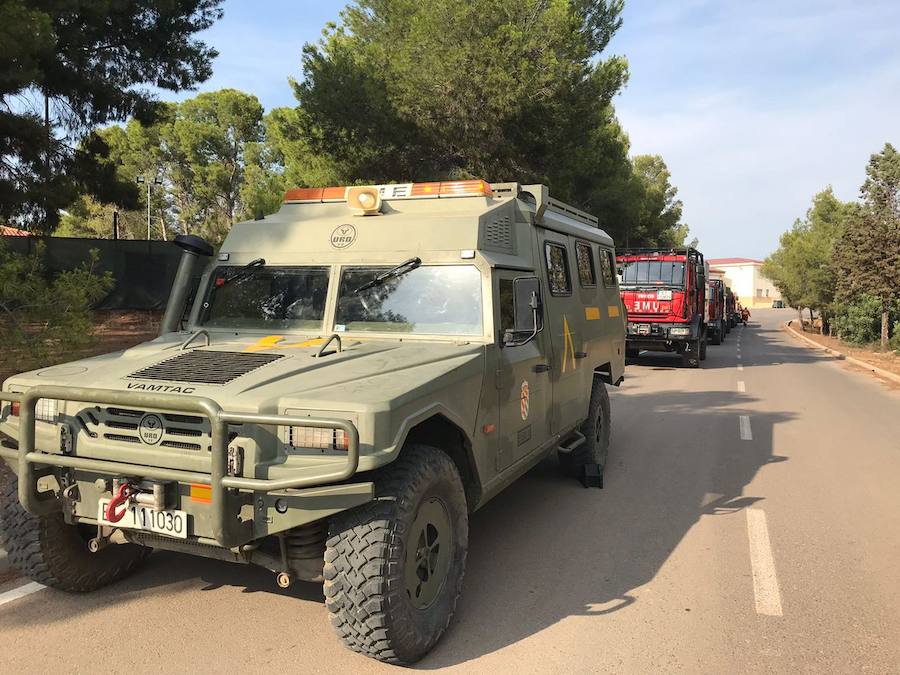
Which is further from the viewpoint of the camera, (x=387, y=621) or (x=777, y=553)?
(x=777, y=553)

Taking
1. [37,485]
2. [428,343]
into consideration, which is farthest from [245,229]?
[37,485]

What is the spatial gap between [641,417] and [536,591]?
6445mm

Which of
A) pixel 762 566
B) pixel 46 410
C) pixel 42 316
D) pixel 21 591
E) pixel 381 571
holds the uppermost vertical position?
pixel 42 316

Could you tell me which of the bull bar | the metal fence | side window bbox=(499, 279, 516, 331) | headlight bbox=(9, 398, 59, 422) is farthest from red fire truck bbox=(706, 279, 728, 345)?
headlight bbox=(9, 398, 59, 422)

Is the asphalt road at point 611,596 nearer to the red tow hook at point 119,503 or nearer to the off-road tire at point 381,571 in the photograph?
the off-road tire at point 381,571

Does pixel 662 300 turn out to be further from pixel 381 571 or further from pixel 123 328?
pixel 381 571

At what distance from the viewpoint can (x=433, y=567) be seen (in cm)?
340

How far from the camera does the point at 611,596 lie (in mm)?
4023

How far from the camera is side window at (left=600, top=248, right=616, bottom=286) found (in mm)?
7121

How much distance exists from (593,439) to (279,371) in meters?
3.77

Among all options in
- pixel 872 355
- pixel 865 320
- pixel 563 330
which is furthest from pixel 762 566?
pixel 865 320

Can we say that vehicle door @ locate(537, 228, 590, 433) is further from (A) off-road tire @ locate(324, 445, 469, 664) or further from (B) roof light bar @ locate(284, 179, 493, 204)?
(A) off-road tire @ locate(324, 445, 469, 664)

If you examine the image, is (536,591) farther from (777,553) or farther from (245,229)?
(245,229)

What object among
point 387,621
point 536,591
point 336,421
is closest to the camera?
point 336,421
